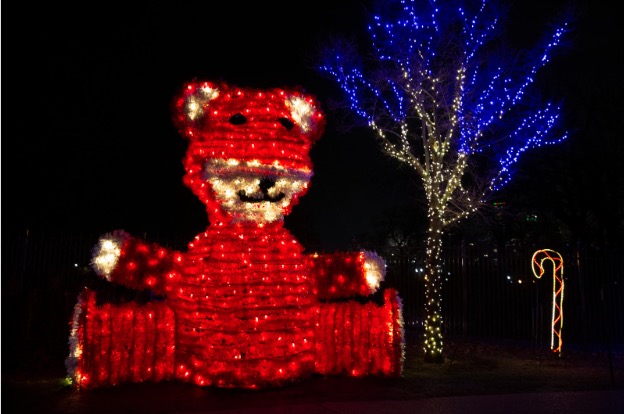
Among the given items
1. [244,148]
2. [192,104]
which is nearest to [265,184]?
[244,148]

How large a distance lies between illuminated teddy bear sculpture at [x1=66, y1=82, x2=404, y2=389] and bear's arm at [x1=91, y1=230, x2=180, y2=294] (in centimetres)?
1

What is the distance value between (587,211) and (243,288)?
16.3m

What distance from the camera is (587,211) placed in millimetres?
19500

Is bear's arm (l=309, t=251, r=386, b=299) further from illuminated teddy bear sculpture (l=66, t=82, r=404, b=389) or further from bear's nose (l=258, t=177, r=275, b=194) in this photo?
bear's nose (l=258, t=177, r=275, b=194)

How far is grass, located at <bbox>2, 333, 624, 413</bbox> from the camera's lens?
6477 millimetres

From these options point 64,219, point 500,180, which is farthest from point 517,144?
point 64,219

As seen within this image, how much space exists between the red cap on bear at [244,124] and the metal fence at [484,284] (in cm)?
405

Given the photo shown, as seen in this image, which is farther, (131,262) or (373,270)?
(373,270)

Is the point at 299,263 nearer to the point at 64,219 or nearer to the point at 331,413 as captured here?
the point at 331,413

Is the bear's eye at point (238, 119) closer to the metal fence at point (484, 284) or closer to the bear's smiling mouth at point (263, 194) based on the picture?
the bear's smiling mouth at point (263, 194)

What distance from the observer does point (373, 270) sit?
7.68 metres

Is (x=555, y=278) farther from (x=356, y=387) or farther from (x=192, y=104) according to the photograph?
(x=192, y=104)

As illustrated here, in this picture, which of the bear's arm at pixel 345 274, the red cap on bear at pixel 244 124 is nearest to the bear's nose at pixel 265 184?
the red cap on bear at pixel 244 124

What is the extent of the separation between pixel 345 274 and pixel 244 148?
2.15m
